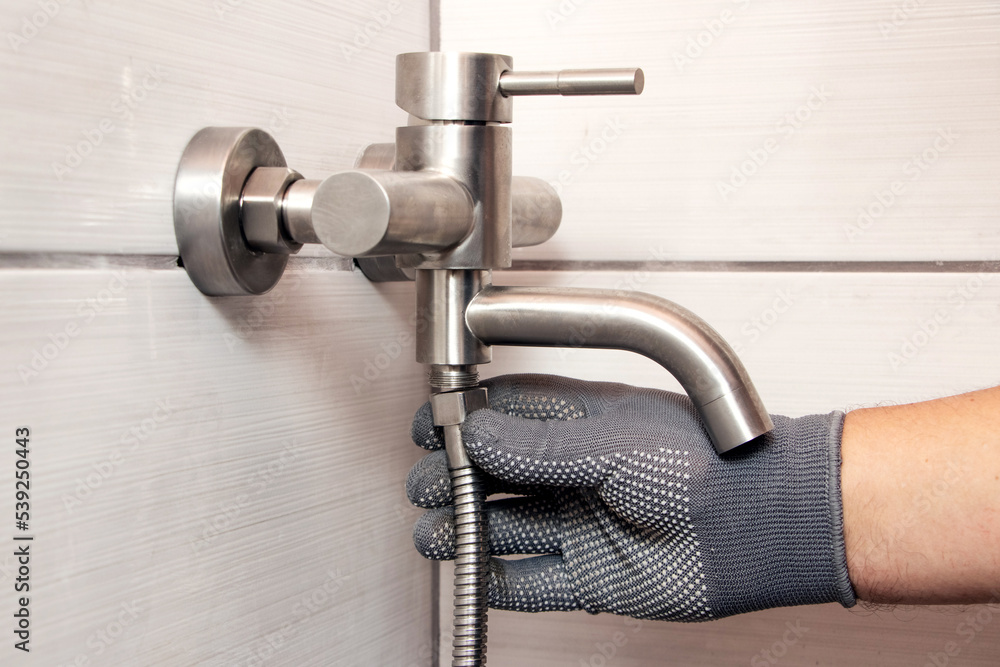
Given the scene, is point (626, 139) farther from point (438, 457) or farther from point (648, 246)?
point (438, 457)

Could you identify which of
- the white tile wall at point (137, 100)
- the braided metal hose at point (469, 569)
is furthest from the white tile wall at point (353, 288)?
the braided metal hose at point (469, 569)

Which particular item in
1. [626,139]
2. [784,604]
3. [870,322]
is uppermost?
[626,139]

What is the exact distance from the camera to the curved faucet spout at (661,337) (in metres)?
0.35

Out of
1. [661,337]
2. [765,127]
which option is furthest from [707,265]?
[661,337]

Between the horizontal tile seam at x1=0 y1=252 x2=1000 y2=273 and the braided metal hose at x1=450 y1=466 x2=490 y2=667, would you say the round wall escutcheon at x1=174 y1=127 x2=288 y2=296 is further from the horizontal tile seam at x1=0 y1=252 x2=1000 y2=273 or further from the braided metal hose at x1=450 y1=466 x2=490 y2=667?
the braided metal hose at x1=450 y1=466 x2=490 y2=667

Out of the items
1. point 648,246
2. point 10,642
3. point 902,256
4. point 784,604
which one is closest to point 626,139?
point 648,246

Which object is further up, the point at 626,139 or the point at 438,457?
the point at 626,139

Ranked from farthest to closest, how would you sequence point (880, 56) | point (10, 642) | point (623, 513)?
1. point (880, 56)
2. point (623, 513)
3. point (10, 642)

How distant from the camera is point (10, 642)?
29cm

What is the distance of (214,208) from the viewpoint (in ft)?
1.14

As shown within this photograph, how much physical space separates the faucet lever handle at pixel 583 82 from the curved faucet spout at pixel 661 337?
0.28ft

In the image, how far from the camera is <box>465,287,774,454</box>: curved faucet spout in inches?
13.6

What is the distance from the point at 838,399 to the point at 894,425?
123mm

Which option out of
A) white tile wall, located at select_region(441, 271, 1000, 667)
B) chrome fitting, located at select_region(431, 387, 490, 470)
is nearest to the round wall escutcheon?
chrome fitting, located at select_region(431, 387, 490, 470)
